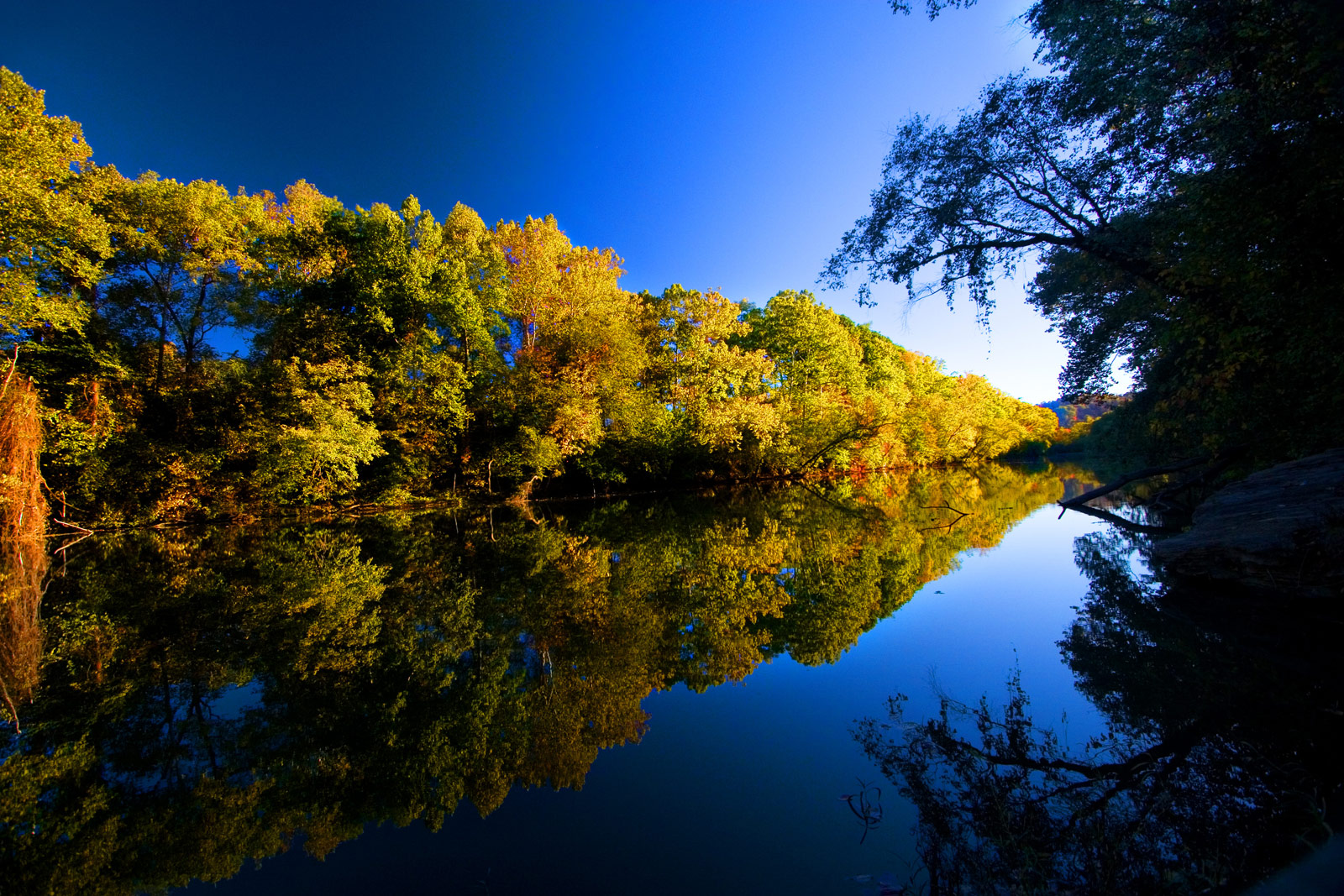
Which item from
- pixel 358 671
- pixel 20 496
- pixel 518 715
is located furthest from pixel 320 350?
pixel 518 715

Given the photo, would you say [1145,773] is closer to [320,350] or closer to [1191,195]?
[1191,195]

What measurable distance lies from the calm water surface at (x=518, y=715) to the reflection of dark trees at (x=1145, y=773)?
0.61 ft

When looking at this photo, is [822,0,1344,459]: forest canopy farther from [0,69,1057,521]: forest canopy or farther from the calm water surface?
[0,69,1057,521]: forest canopy

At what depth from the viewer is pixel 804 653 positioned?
492 cm

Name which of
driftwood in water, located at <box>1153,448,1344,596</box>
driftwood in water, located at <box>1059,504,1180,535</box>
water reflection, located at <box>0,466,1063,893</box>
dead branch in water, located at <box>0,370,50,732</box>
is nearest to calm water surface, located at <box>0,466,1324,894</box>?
water reflection, located at <box>0,466,1063,893</box>

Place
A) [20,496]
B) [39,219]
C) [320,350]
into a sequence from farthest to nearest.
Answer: [320,350] < [39,219] < [20,496]

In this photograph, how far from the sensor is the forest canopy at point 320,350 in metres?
14.5

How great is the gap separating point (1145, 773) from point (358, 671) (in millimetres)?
5941

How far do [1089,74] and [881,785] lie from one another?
10316mm

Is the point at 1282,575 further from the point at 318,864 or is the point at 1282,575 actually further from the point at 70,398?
the point at 70,398

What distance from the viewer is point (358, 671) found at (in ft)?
15.5

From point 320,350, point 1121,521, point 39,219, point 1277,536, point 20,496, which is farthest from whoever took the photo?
point 320,350

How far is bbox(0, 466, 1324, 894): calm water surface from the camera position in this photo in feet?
8.04

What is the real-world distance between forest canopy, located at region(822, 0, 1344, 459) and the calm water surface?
3.77m
